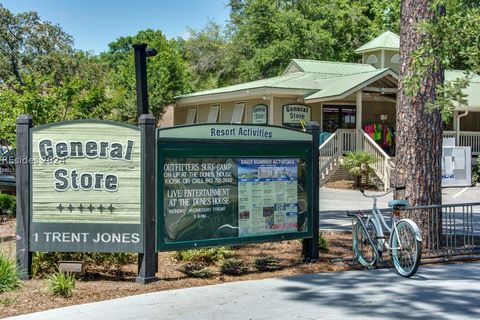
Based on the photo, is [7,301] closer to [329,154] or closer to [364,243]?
[364,243]

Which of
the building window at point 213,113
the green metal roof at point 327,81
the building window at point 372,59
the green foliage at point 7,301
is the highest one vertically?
the building window at point 372,59

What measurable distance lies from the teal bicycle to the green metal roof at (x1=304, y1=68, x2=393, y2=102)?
1595 centimetres

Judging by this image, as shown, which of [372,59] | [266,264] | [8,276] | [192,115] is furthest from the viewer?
[192,115]

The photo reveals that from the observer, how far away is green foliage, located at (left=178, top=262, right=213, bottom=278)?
7.83 metres

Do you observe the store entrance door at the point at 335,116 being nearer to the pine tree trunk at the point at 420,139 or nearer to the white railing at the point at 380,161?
the white railing at the point at 380,161

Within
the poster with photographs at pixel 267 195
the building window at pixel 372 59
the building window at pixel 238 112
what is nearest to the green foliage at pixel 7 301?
the poster with photographs at pixel 267 195

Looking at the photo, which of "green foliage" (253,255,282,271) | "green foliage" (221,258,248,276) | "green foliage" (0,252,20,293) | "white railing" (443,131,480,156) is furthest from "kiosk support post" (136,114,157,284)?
"white railing" (443,131,480,156)

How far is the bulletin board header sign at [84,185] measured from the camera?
7.45 metres

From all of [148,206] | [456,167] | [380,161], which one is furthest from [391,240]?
[456,167]

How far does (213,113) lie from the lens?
3278cm

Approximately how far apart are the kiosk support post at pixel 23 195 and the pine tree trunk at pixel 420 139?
560cm

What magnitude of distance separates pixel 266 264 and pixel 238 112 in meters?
22.4

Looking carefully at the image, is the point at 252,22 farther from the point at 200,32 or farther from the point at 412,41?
the point at 412,41

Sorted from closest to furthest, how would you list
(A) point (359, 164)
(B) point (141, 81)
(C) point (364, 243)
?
(C) point (364, 243)
(B) point (141, 81)
(A) point (359, 164)
